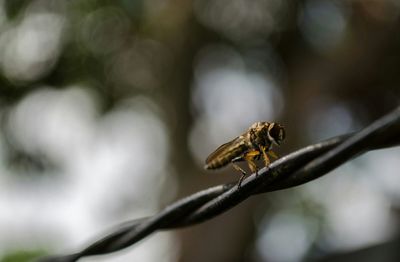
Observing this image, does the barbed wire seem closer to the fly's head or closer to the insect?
the insect

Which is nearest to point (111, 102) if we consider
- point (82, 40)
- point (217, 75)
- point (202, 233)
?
point (82, 40)

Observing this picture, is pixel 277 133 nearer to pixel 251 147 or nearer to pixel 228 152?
pixel 251 147

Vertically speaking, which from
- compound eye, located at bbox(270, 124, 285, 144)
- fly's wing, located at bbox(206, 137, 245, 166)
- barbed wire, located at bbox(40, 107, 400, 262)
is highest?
fly's wing, located at bbox(206, 137, 245, 166)

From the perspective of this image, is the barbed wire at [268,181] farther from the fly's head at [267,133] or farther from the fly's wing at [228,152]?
the fly's wing at [228,152]

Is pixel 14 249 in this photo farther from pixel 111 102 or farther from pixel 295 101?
pixel 295 101

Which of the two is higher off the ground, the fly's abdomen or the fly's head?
the fly's abdomen

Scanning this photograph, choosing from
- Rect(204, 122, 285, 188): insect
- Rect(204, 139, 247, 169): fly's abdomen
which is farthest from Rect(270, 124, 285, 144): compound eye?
Rect(204, 139, 247, 169): fly's abdomen

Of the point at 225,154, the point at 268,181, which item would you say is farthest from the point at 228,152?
the point at 268,181
